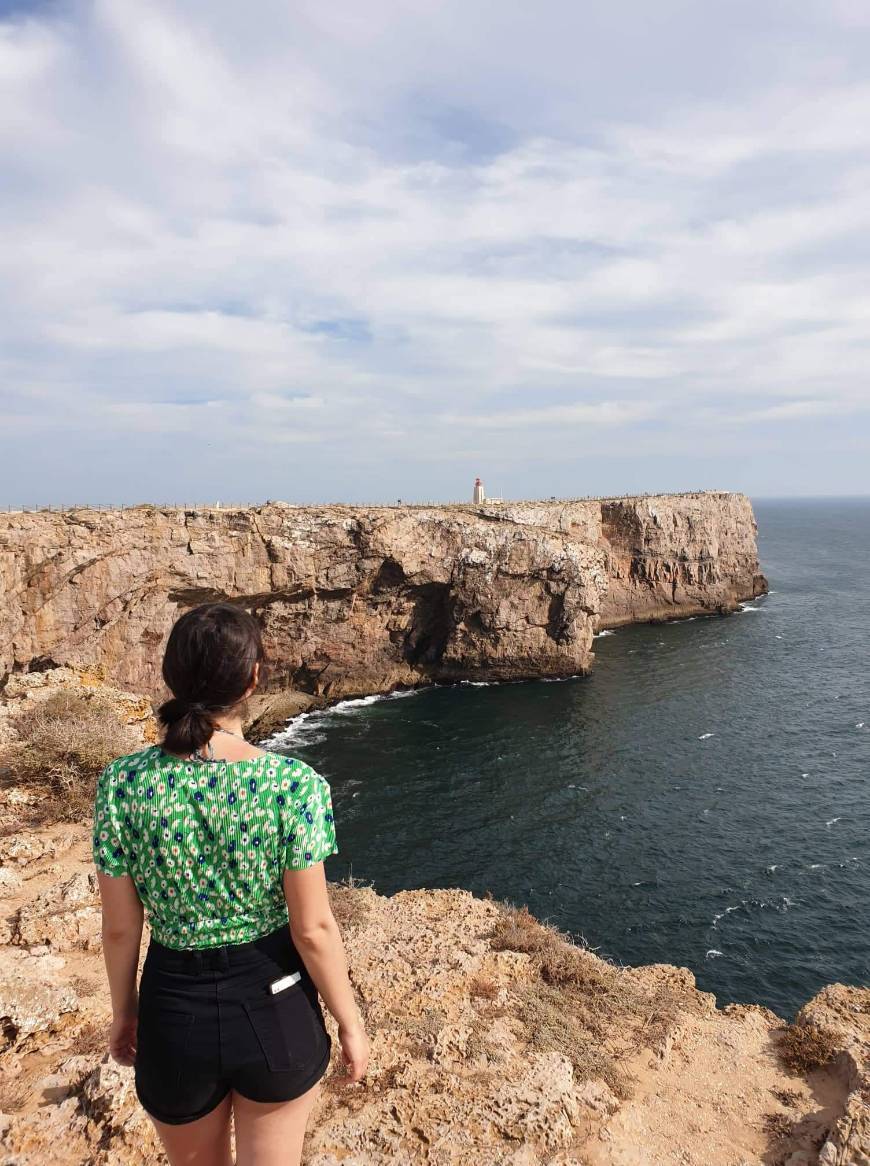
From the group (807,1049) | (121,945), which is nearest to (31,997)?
(121,945)

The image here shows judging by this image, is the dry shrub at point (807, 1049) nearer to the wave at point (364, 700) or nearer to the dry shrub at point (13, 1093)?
the dry shrub at point (13, 1093)

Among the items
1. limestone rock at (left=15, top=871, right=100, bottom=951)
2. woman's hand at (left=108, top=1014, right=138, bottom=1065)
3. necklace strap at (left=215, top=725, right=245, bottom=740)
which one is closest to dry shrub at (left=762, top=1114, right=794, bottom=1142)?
woman's hand at (left=108, top=1014, right=138, bottom=1065)

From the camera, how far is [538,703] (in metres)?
43.7

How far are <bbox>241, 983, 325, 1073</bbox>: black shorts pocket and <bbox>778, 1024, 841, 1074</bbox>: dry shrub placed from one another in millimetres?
7667

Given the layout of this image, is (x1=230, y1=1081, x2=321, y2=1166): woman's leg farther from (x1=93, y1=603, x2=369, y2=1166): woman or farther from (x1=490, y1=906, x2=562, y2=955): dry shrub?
(x1=490, y1=906, x2=562, y2=955): dry shrub

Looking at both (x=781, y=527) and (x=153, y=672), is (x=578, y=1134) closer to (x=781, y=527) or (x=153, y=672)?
(x=153, y=672)

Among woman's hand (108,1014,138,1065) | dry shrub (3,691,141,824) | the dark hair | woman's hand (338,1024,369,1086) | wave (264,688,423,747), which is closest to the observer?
the dark hair

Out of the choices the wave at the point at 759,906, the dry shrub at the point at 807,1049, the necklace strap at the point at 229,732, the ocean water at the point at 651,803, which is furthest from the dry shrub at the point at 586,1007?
the wave at the point at 759,906

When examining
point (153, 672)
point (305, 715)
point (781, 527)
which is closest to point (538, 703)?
point (305, 715)

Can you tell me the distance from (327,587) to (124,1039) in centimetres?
4067

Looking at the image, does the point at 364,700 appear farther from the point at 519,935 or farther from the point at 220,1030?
the point at 220,1030

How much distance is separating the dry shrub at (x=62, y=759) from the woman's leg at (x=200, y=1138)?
956 centimetres

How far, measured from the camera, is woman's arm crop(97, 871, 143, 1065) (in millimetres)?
3154

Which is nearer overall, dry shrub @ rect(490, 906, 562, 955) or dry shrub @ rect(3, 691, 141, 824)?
dry shrub @ rect(490, 906, 562, 955)
